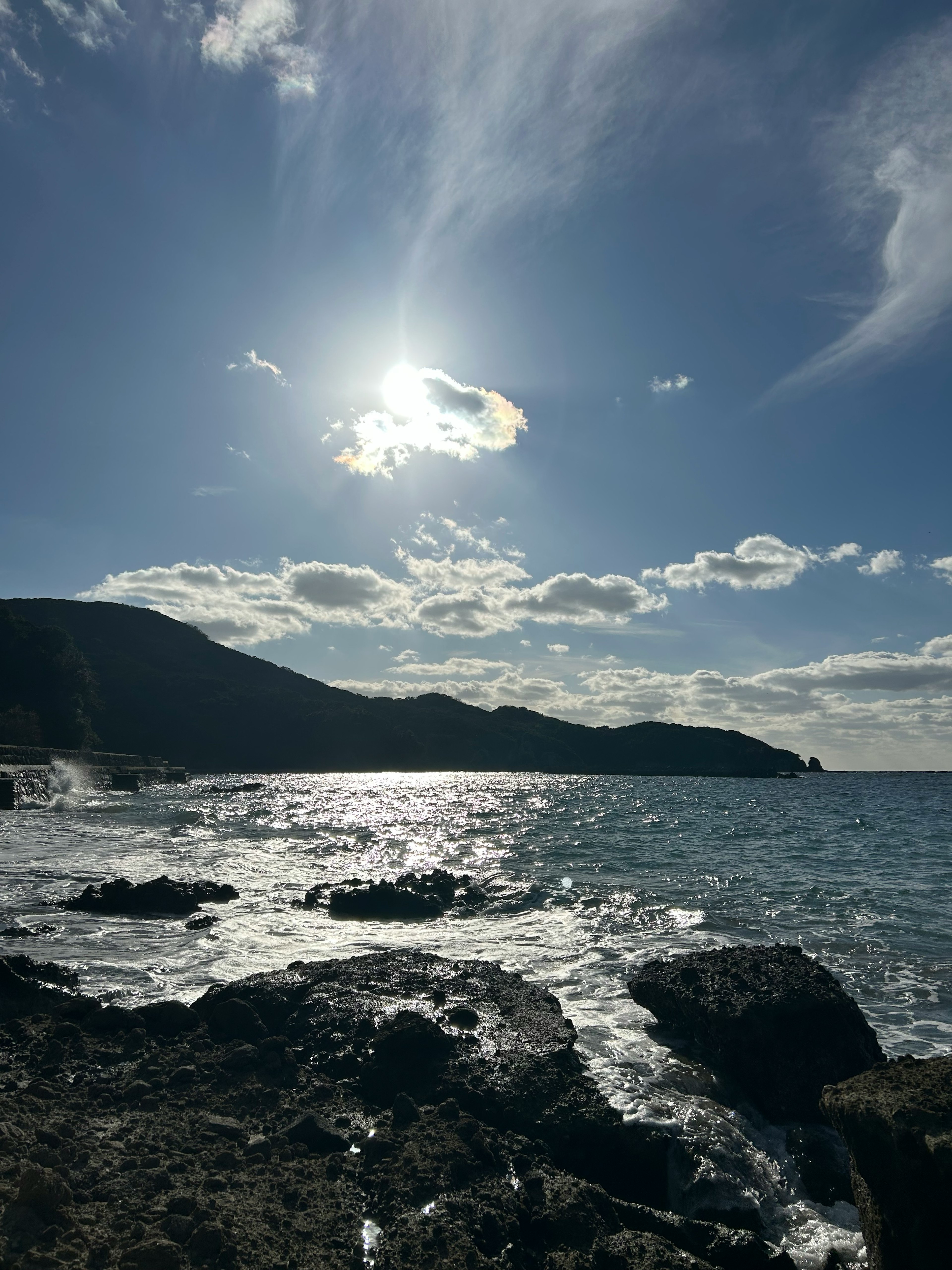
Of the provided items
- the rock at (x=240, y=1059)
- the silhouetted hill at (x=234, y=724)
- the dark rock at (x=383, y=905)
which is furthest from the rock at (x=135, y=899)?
the silhouetted hill at (x=234, y=724)

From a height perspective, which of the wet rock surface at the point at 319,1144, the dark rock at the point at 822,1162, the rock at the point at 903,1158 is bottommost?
the dark rock at the point at 822,1162

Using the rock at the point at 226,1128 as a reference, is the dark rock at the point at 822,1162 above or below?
below

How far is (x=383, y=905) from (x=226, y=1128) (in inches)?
460

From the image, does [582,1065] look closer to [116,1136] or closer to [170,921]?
[116,1136]

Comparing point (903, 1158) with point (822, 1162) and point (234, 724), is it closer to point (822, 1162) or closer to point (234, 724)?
point (822, 1162)

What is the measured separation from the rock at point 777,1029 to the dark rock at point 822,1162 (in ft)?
1.04

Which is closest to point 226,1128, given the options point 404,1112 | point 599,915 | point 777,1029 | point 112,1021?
point 404,1112

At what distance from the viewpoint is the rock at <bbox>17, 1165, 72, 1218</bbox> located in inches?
193

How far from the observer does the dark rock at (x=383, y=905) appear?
1750 centimetres

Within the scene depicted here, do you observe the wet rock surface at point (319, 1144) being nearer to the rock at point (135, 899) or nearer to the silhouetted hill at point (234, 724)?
the rock at point (135, 899)

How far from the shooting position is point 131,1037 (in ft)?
26.7

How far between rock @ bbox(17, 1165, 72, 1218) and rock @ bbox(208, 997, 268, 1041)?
131 inches

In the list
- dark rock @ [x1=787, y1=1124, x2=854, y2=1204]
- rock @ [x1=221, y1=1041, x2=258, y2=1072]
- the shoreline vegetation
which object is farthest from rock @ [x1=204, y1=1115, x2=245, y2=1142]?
dark rock @ [x1=787, y1=1124, x2=854, y2=1204]

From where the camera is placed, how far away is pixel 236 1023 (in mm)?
8602
